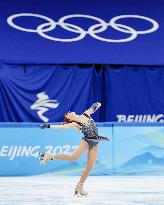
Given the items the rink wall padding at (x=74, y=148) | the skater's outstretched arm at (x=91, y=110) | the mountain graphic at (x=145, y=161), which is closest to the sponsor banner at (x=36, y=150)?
the rink wall padding at (x=74, y=148)

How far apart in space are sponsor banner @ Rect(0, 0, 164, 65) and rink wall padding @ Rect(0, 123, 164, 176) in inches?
168

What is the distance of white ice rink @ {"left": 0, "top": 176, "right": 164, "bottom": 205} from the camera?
227 inches

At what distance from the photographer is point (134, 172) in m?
9.16

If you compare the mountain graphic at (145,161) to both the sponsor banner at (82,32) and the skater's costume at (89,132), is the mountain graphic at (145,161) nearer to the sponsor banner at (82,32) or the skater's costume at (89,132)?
the skater's costume at (89,132)

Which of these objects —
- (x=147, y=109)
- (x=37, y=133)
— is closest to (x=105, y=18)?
(x=147, y=109)

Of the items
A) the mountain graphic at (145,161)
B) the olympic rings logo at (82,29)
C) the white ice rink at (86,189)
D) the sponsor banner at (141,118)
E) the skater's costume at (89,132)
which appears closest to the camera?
the skater's costume at (89,132)

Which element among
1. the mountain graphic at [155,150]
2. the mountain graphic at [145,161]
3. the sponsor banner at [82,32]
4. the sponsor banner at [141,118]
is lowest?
the sponsor banner at [141,118]

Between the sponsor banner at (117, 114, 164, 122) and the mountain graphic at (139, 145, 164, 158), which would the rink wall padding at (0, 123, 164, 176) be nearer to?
the mountain graphic at (139, 145, 164, 158)

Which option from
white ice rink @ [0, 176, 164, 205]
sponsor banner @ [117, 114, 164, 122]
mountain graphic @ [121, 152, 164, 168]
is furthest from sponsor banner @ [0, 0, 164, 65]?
white ice rink @ [0, 176, 164, 205]

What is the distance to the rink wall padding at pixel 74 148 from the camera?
902 centimetres

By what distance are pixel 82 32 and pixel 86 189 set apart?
7.64 m

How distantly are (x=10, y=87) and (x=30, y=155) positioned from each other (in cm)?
410

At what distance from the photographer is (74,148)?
9.02m

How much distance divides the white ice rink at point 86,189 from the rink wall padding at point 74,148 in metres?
0.32
